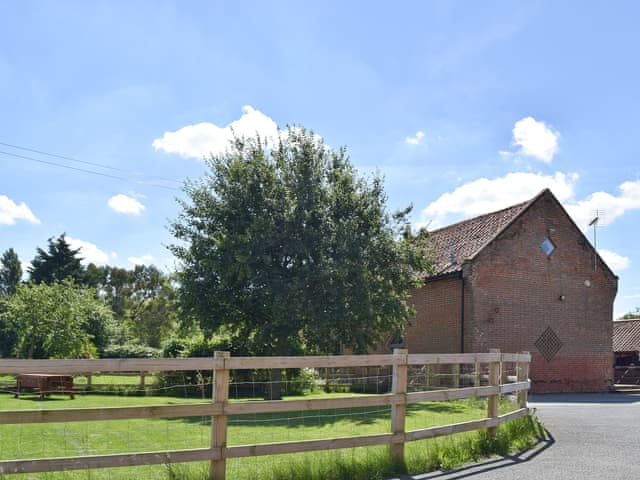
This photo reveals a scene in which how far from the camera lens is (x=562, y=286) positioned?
25.3 metres

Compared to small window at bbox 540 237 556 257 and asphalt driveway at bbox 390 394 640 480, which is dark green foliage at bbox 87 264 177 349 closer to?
small window at bbox 540 237 556 257

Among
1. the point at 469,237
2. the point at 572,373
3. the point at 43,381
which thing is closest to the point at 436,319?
the point at 469,237

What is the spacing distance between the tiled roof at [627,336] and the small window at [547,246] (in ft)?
46.0

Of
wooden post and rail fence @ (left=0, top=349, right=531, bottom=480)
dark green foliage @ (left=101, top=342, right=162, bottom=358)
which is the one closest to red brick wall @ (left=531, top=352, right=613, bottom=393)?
wooden post and rail fence @ (left=0, top=349, right=531, bottom=480)

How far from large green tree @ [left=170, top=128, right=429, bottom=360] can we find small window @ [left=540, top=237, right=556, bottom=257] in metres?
7.87

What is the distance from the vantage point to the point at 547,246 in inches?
1000

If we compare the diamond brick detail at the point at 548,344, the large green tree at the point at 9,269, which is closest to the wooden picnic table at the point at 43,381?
the diamond brick detail at the point at 548,344

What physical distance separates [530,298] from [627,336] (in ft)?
53.5

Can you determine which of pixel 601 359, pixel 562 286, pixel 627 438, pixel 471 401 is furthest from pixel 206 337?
pixel 601 359

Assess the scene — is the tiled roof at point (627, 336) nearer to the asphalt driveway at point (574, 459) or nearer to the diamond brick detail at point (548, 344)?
the diamond brick detail at point (548, 344)

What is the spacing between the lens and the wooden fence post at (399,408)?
7.20 metres

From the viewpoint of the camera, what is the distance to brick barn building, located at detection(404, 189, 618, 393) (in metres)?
23.6

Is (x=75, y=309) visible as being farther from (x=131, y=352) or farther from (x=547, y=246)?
(x=547, y=246)

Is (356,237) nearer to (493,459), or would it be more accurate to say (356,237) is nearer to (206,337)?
(206,337)
